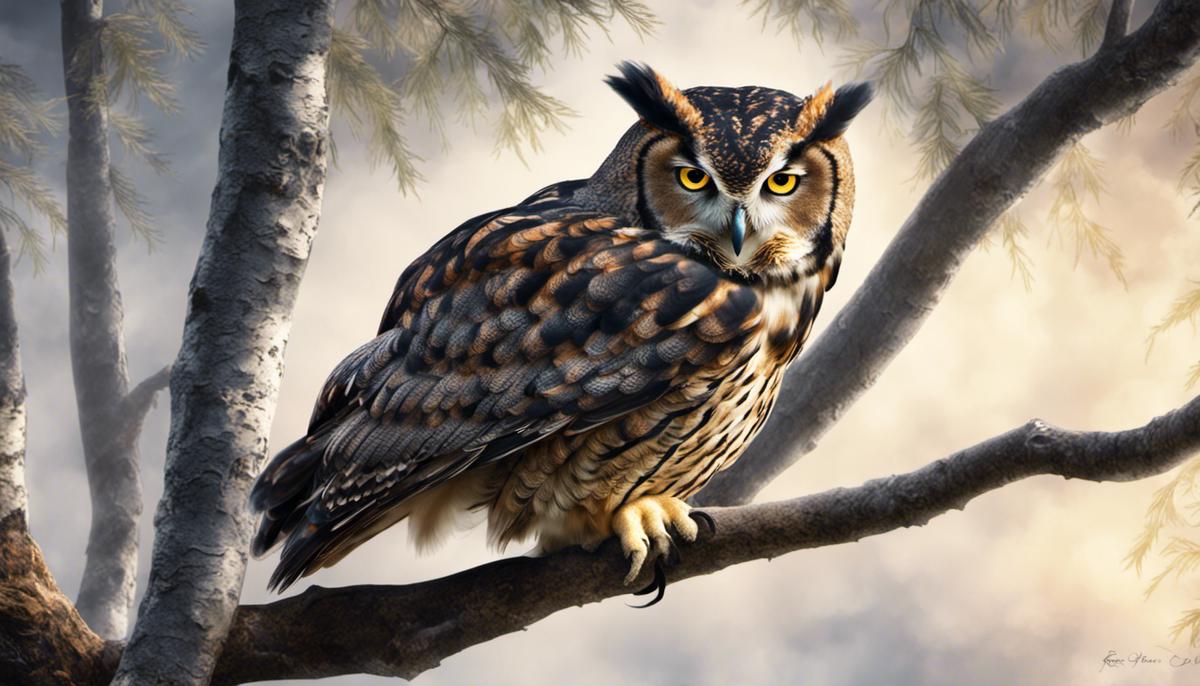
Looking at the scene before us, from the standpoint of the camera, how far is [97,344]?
93.7 inches

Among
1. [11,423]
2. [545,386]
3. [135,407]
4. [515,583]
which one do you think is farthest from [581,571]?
[135,407]

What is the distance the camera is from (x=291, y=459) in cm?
115

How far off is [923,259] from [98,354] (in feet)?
5.28

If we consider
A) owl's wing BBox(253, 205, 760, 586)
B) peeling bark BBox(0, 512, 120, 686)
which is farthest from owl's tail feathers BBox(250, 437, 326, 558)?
peeling bark BBox(0, 512, 120, 686)

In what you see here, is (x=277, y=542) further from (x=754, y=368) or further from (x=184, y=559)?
(x=754, y=368)

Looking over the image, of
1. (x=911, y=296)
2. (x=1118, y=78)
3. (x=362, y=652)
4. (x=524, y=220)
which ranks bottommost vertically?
(x=362, y=652)

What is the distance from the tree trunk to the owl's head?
1619 millimetres

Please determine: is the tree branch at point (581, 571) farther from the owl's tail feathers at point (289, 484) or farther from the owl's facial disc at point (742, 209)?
the owl's facial disc at point (742, 209)

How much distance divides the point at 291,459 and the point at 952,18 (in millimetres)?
1368

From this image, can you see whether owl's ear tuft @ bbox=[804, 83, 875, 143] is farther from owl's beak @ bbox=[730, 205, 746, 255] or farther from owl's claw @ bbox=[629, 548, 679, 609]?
owl's claw @ bbox=[629, 548, 679, 609]

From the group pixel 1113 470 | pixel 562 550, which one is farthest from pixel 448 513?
pixel 1113 470

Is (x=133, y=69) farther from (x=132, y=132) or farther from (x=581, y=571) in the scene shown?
→ (x=581, y=571)

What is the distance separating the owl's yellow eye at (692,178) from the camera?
100cm

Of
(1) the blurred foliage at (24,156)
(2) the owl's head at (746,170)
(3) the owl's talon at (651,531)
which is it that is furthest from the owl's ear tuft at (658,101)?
(1) the blurred foliage at (24,156)
